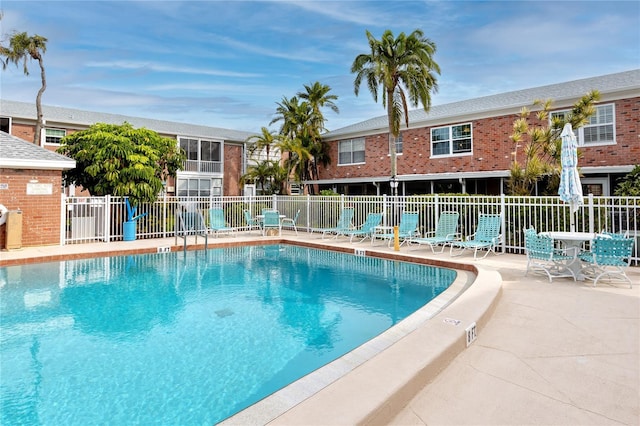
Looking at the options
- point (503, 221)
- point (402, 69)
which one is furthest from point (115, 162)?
point (402, 69)

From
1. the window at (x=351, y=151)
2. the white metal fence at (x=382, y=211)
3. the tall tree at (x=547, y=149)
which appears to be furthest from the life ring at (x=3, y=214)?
the window at (x=351, y=151)

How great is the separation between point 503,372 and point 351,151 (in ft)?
74.7

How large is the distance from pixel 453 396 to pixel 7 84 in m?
32.2

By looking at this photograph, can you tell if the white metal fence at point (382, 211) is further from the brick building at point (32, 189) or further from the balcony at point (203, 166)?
the balcony at point (203, 166)

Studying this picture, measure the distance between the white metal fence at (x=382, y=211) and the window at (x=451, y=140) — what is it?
7749 millimetres

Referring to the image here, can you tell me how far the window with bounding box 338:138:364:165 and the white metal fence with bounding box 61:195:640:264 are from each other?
7.82 metres

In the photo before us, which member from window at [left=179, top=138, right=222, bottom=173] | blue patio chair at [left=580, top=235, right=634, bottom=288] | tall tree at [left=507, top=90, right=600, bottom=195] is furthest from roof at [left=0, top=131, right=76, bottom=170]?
tall tree at [left=507, top=90, right=600, bottom=195]

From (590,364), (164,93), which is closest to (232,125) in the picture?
(164,93)

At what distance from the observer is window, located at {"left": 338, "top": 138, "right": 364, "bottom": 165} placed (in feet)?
82.1

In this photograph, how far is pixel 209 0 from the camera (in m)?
13.0

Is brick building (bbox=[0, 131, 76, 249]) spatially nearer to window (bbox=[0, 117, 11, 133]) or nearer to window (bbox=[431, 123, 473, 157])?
window (bbox=[0, 117, 11, 133])

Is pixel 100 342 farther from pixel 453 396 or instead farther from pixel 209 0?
pixel 209 0

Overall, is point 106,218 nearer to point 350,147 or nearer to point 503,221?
point 503,221

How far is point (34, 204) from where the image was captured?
12.6 meters
